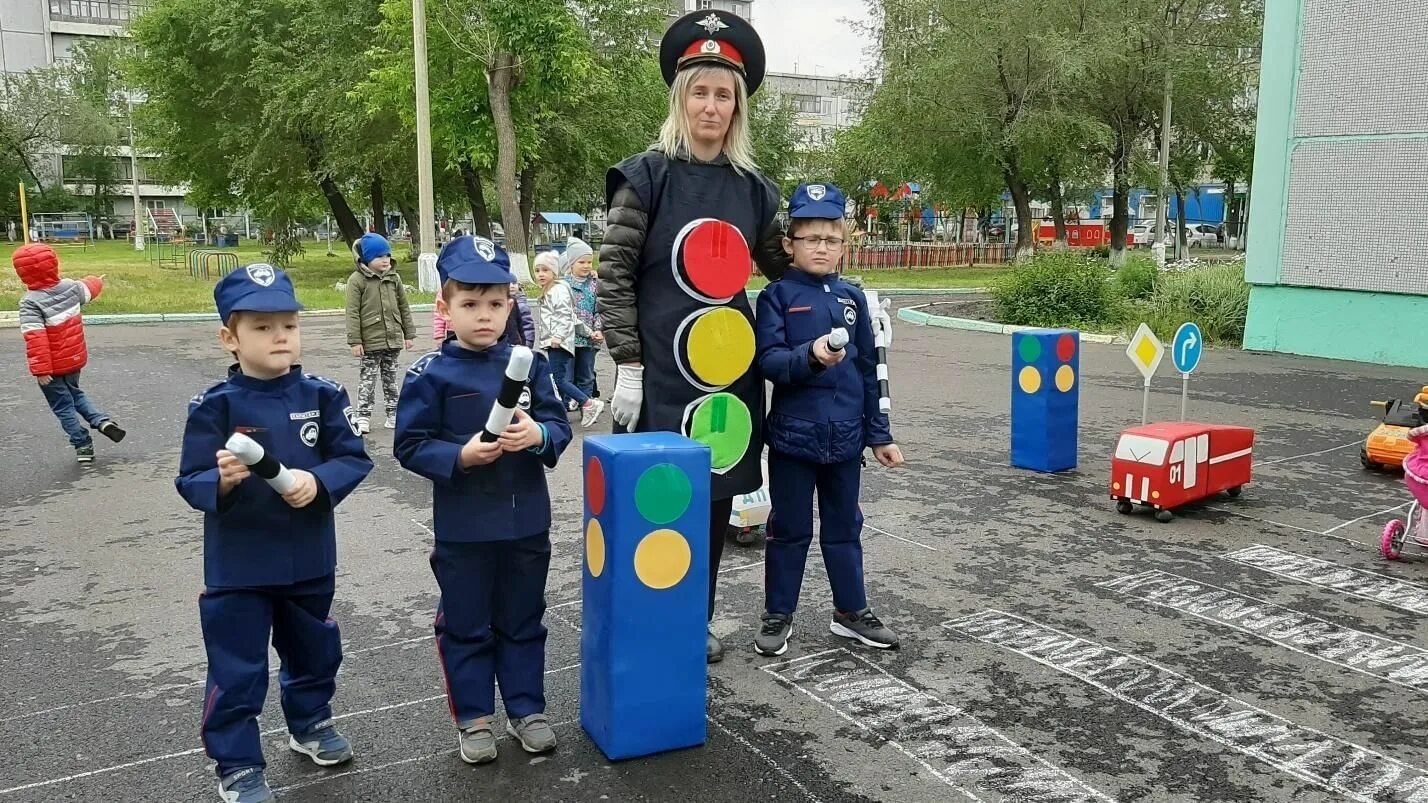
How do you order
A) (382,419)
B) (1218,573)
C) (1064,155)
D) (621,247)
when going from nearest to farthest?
(621,247) → (1218,573) → (382,419) → (1064,155)

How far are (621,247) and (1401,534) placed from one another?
4.61 metres

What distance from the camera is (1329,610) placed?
501 centimetres

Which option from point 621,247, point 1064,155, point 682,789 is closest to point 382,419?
point 621,247

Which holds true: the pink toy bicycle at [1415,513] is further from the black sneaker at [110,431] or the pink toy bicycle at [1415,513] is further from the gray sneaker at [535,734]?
the black sneaker at [110,431]

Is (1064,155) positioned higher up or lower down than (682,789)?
higher up

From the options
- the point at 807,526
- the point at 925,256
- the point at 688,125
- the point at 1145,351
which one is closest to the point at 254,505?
the point at 688,125

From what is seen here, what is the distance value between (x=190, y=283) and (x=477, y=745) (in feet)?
92.7

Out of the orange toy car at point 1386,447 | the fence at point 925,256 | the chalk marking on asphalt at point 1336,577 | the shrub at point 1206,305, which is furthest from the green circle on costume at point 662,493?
the fence at point 925,256

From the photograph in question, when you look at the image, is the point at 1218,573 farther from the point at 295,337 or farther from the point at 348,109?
the point at 348,109

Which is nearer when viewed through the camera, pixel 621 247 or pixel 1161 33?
pixel 621 247

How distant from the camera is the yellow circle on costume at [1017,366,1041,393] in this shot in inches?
309

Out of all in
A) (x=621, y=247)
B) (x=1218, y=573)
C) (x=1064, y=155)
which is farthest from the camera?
(x=1064, y=155)

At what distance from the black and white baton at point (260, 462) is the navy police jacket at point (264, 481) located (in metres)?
0.21

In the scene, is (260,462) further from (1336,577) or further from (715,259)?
(1336,577)
